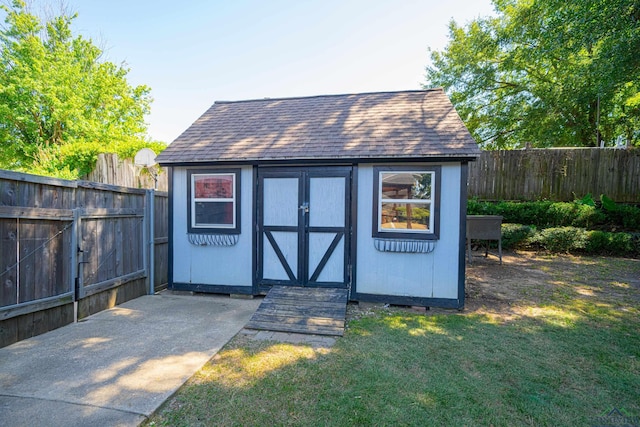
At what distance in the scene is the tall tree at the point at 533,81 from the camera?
840cm

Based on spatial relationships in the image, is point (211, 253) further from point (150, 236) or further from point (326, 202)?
point (326, 202)

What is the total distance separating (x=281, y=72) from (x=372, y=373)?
10264 millimetres

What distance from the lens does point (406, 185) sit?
4.85 meters

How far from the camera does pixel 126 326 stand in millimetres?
4016

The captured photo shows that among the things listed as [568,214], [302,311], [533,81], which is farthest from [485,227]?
[533,81]

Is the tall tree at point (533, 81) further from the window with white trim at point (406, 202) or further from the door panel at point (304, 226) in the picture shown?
the door panel at point (304, 226)

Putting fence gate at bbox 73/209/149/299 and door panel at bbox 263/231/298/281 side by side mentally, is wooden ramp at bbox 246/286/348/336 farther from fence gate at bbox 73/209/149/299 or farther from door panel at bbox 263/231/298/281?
fence gate at bbox 73/209/149/299

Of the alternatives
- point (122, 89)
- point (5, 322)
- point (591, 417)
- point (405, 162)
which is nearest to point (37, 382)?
point (5, 322)

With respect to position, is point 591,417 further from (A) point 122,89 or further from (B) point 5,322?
(A) point 122,89

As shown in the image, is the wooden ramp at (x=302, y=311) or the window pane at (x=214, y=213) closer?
the wooden ramp at (x=302, y=311)

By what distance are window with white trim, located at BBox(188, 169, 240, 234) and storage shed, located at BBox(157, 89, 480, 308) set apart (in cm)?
2

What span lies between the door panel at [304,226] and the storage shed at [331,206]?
0.7 inches

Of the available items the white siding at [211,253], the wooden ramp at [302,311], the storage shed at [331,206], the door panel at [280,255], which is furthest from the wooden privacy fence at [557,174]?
the white siding at [211,253]

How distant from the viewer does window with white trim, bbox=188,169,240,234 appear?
542 cm
